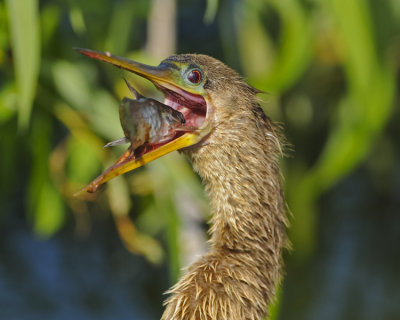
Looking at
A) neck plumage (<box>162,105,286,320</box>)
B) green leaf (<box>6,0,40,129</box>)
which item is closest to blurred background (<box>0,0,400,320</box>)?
green leaf (<box>6,0,40,129</box>)

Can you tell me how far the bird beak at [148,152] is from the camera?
1521mm

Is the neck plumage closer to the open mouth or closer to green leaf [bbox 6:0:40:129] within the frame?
the open mouth

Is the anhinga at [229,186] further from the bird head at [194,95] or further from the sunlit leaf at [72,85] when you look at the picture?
the sunlit leaf at [72,85]

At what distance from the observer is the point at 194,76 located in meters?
1.65

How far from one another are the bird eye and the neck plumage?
105mm

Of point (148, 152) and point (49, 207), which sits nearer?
point (148, 152)

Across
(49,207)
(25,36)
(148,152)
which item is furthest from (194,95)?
(49,207)

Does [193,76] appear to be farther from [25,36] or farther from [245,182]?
[25,36]

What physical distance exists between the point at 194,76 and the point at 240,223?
0.32m

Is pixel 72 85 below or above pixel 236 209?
above

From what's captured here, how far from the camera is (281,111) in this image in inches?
182

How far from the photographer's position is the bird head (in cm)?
162

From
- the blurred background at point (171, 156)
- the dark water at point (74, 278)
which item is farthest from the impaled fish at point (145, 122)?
the dark water at point (74, 278)

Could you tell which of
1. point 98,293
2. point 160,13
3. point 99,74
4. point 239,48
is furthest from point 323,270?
point 160,13
